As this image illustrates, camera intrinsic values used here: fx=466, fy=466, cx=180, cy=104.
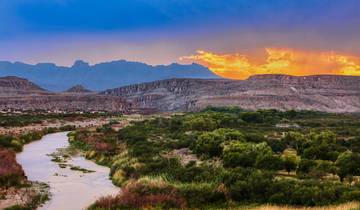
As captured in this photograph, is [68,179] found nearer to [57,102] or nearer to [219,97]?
[57,102]

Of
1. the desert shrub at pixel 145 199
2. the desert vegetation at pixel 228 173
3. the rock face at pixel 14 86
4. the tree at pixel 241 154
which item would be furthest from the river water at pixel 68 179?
the rock face at pixel 14 86

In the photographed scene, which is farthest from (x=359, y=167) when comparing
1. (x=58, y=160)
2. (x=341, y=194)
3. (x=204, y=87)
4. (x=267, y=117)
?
(x=204, y=87)

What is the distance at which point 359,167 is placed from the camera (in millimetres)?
27516

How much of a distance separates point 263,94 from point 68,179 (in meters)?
126

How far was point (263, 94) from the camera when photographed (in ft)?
490

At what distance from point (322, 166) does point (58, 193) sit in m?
15.3

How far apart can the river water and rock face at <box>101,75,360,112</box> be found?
10195 centimetres

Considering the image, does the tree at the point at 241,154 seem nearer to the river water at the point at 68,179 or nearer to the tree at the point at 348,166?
the tree at the point at 348,166

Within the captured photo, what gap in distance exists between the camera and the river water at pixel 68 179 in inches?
889

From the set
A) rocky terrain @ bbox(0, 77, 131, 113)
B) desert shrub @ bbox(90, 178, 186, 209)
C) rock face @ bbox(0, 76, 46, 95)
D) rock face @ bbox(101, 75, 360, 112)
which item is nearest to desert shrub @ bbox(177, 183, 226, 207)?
desert shrub @ bbox(90, 178, 186, 209)

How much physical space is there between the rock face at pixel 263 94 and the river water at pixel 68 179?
102m

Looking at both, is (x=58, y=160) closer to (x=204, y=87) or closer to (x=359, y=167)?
(x=359, y=167)

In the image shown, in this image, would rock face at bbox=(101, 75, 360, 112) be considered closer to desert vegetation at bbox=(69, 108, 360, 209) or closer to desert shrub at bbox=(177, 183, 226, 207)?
desert vegetation at bbox=(69, 108, 360, 209)

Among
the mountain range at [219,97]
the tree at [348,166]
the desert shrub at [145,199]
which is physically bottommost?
the desert shrub at [145,199]
